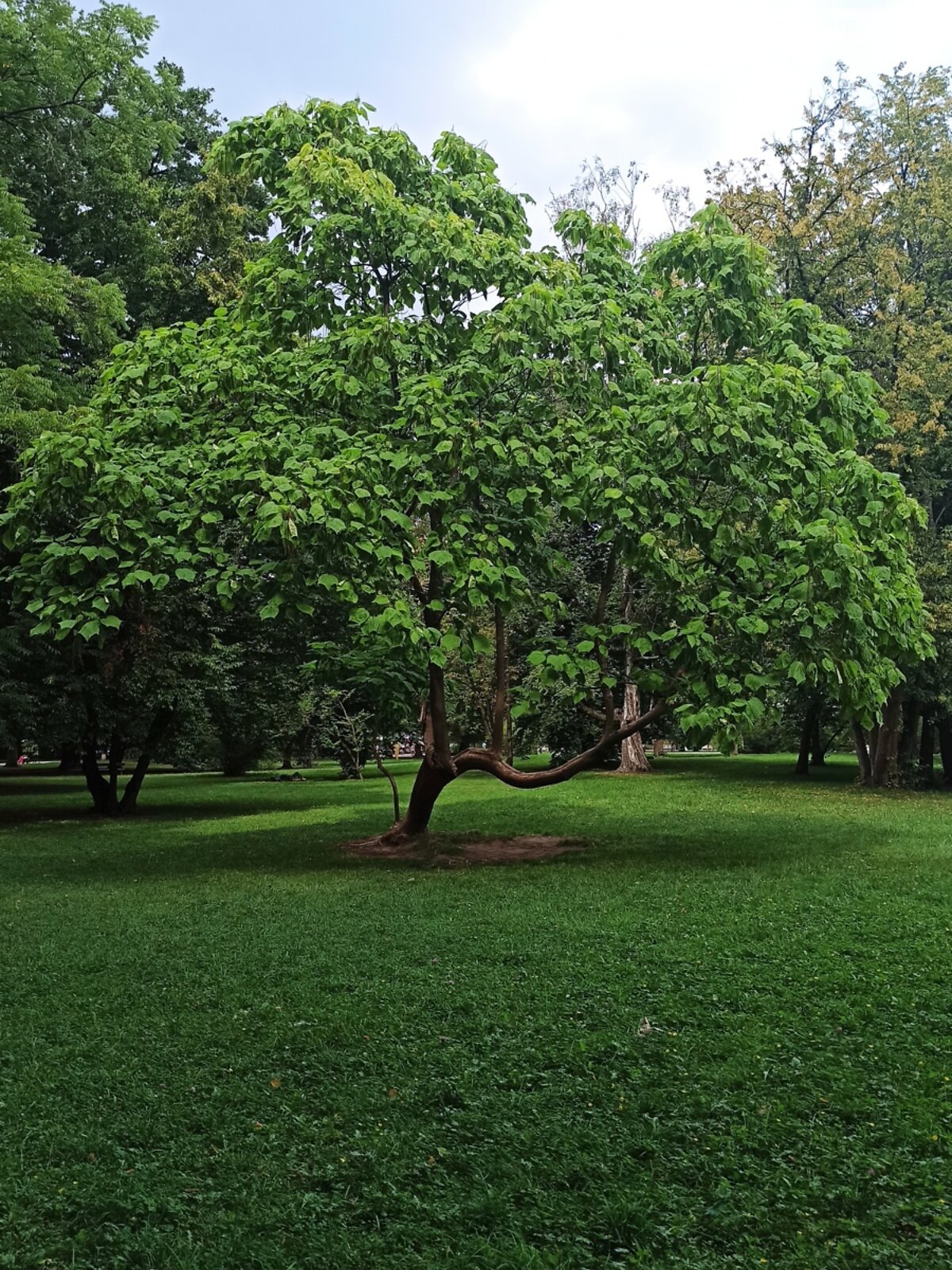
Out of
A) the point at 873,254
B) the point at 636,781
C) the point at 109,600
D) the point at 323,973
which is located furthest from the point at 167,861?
the point at 873,254

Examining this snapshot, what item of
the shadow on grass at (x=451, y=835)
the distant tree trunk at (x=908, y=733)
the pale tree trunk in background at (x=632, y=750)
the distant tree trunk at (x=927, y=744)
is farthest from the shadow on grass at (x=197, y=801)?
the distant tree trunk at (x=927, y=744)

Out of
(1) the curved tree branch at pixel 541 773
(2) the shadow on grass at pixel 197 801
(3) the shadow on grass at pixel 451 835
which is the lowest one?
(2) the shadow on grass at pixel 197 801

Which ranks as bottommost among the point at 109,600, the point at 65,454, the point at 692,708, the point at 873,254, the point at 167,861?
the point at 167,861

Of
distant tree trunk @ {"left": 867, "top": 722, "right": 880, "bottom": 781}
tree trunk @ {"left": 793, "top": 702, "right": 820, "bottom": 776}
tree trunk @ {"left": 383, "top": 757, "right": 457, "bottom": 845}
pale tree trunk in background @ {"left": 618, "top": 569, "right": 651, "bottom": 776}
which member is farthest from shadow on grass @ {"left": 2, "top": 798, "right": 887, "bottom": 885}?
tree trunk @ {"left": 793, "top": 702, "right": 820, "bottom": 776}

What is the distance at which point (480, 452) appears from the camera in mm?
8766

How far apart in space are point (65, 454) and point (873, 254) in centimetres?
1723

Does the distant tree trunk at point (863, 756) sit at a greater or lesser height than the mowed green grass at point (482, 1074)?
greater

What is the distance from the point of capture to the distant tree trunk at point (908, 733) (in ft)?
76.7

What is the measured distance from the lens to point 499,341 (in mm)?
9008

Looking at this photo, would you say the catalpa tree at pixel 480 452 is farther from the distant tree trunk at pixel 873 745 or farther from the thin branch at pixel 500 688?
the distant tree trunk at pixel 873 745

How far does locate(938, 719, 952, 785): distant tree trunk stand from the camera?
2483 cm

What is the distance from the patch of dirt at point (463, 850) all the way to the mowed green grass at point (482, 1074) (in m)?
1.51

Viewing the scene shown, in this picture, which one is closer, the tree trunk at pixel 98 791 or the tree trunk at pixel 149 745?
the tree trunk at pixel 149 745

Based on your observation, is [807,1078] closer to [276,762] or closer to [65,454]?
[65,454]
